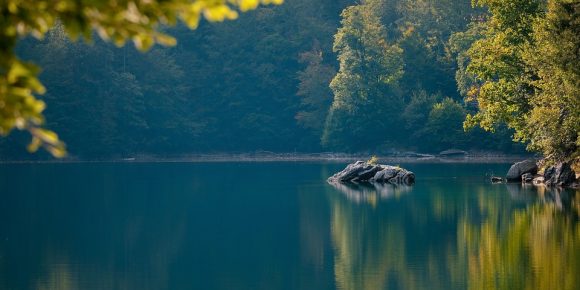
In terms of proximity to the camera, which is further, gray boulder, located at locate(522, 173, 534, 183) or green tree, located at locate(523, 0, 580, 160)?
gray boulder, located at locate(522, 173, 534, 183)

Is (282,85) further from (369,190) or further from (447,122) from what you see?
(369,190)

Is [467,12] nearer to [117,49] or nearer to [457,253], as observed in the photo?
[117,49]

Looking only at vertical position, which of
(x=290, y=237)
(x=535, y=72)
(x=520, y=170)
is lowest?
(x=290, y=237)

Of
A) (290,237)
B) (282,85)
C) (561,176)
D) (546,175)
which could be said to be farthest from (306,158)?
(290,237)

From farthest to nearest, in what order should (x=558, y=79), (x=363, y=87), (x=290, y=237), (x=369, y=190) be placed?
(x=363, y=87)
(x=369, y=190)
(x=558, y=79)
(x=290, y=237)

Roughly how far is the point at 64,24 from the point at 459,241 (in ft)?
67.3

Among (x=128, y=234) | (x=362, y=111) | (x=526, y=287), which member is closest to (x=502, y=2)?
(x=128, y=234)

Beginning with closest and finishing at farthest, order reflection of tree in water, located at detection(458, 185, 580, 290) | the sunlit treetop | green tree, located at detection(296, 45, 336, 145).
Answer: the sunlit treetop
reflection of tree in water, located at detection(458, 185, 580, 290)
green tree, located at detection(296, 45, 336, 145)

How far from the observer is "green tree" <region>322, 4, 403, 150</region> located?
85438 mm

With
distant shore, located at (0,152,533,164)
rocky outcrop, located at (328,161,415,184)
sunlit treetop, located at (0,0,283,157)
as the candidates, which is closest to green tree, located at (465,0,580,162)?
rocky outcrop, located at (328,161,415,184)

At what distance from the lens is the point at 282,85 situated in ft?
318

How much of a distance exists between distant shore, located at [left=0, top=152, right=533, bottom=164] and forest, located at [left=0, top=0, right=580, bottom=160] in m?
0.78

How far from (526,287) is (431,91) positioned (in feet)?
232

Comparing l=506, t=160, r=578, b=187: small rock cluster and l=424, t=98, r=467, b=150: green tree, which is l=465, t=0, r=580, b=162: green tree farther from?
l=424, t=98, r=467, b=150: green tree
